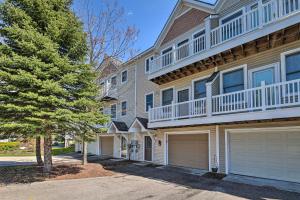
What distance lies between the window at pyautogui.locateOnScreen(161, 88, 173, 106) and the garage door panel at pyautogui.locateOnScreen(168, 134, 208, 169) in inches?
98.9

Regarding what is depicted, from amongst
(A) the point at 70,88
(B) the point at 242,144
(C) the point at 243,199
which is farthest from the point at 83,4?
(C) the point at 243,199

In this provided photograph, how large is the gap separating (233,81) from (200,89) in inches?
101

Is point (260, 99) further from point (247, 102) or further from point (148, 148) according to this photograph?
point (148, 148)

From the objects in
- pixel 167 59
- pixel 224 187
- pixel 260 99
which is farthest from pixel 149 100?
pixel 224 187

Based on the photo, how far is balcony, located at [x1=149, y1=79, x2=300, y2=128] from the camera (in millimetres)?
9570

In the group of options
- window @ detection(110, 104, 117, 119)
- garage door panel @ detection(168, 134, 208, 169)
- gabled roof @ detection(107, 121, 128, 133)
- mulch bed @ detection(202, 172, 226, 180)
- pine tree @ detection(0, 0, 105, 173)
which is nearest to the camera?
pine tree @ detection(0, 0, 105, 173)

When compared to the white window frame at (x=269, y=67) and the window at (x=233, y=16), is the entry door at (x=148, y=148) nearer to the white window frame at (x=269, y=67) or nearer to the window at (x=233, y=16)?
the white window frame at (x=269, y=67)

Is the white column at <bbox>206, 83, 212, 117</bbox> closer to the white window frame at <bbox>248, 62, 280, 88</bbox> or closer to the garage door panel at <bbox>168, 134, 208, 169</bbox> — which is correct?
the white window frame at <bbox>248, 62, 280, 88</bbox>

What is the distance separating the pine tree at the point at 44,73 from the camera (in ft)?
37.6

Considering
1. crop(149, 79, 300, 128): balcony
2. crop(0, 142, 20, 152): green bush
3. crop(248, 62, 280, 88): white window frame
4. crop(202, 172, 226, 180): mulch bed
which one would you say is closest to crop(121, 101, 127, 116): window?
crop(149, 79, 300, 128): balcony

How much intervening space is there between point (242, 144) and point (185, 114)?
3.92 m

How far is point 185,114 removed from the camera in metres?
15.3

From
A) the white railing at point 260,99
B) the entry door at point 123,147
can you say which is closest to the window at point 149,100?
the entry door at point 123,147

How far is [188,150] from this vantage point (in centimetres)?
1627
